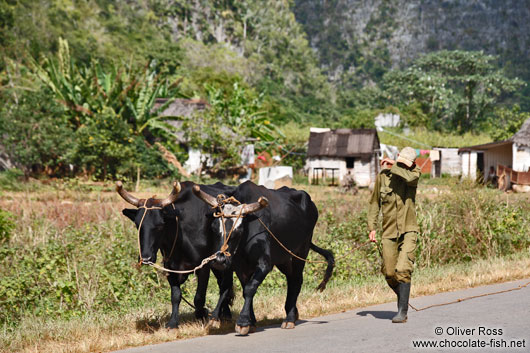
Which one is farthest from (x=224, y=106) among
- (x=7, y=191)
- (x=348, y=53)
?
(x=348, y=53)

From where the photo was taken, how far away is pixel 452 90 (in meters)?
68.5

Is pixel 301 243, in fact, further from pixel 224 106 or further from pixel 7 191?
pixel 224 106

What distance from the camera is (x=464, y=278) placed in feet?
32.2

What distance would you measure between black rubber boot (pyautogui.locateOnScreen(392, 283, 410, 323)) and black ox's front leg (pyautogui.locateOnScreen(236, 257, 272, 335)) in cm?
147

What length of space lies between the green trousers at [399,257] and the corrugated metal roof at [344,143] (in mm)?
35736

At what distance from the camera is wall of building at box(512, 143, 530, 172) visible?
32.7 meters

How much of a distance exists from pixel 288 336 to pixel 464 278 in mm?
4354

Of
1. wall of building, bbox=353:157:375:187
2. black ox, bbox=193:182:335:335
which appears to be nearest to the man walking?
black ox, bbox=193:182:335:335

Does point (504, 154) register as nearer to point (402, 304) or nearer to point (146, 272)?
point (146, 272)

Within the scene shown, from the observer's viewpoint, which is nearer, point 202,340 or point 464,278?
point 202,340

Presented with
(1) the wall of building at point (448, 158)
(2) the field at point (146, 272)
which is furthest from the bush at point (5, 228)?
(1) the wall of building at point (448, 158)

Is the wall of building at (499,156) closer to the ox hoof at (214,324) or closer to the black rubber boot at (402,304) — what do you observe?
the black rubber boot at (402,304)

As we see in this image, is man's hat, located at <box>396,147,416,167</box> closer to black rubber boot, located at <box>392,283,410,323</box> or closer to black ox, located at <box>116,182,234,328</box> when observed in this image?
black rubber boot, located at <box>392,283,410,323</box>

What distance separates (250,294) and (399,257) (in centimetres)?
176
